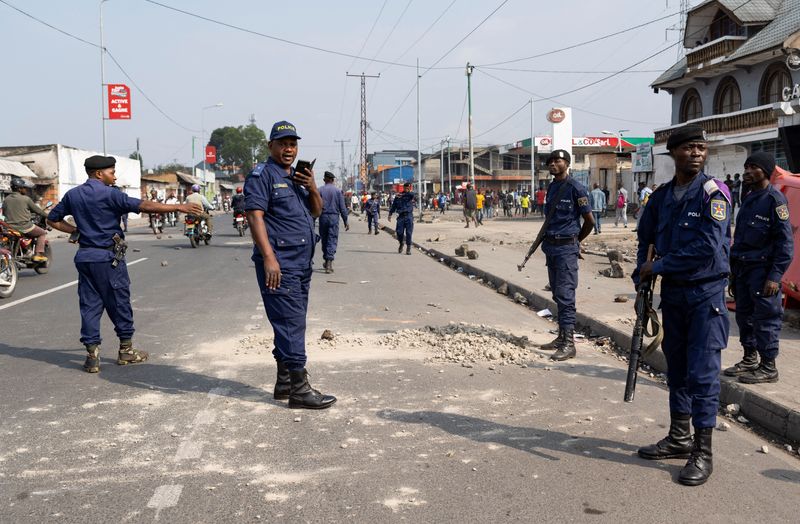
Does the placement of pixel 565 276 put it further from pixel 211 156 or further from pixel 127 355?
pixel 211 156

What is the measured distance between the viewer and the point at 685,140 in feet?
12.6

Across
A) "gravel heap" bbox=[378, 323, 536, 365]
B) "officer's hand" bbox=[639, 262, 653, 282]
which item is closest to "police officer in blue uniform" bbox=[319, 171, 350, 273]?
"gravel heap" bbox=[378, 323, 536, 365]

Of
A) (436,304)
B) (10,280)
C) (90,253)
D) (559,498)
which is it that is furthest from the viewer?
(10,280)

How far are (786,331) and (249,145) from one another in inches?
4850

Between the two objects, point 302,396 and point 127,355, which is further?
point 127,355

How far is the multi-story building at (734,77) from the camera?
26.6m

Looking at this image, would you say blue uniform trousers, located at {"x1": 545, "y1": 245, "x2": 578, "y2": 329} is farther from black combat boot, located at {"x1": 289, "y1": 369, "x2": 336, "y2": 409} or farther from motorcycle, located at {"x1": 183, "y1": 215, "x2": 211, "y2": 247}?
motorcycle, located at {"x1": 183, "y1": 215, "x2": 211, "y2": 247}

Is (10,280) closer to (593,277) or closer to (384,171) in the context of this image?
(593,277)

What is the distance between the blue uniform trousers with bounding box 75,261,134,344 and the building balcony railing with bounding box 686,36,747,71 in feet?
94.9

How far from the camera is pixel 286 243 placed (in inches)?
192

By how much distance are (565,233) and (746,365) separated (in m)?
2.00

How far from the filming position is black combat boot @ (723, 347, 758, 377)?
18.4 ft

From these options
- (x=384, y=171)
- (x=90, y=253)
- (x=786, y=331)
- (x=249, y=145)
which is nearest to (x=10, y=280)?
(x=90, y=253)

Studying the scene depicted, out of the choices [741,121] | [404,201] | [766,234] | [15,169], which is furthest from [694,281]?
[15,169]
